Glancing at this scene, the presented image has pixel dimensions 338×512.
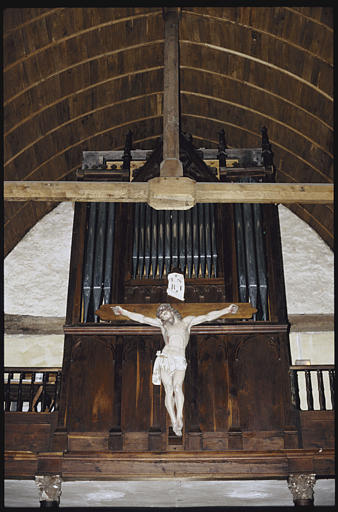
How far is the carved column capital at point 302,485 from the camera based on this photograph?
8.61 m

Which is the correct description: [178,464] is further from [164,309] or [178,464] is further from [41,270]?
[41,270]

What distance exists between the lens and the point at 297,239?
14188mm

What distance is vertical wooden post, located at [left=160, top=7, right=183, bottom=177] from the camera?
848 cm

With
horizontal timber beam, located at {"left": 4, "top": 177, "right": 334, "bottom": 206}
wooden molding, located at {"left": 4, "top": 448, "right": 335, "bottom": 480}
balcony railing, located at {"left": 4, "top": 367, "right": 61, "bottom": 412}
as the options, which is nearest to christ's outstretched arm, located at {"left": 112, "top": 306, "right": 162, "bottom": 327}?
balcony railing, located at {"left": 4, "top": 367, "right": 61, "bottom": 412}

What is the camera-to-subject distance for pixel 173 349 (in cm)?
887

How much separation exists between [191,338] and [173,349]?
86 cm

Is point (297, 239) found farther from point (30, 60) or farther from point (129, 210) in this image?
point (30, 60)

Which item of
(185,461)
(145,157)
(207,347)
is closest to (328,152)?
(145,157)

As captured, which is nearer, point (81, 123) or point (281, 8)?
point (281, 8)

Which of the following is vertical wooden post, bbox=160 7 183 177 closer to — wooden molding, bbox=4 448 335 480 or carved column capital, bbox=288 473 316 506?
wooden molding, bbox=4 448 335 480

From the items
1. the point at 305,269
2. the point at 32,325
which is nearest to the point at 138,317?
the point at 32,325

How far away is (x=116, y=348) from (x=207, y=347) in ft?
4.62

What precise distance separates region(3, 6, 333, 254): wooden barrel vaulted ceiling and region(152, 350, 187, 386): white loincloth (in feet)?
17.3

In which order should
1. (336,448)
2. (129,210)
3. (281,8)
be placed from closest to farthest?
(336,448)
(281,8)
(129,210)
